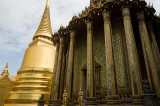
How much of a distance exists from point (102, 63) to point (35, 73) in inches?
329

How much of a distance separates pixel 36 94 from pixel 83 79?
5.24 m

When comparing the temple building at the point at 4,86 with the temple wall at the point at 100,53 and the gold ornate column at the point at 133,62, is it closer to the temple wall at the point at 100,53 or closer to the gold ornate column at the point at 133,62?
the temple wall at the point at 100,53

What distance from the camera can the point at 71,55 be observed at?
44.1ft

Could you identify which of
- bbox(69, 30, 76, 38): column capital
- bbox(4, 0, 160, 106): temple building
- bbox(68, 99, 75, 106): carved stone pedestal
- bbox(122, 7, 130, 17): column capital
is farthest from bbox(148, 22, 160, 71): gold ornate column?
bbox(68, 99, 75, 106): carved stone pedestal

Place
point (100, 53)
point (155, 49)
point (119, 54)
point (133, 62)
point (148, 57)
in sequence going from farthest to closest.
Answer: point (100, 53)
point (155, 49)
point (119, 54)
point (148, 57)
point (133, 62)

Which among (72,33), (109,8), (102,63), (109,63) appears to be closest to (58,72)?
(72,33)

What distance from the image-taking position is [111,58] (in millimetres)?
10242

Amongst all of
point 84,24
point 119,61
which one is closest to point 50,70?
point 84,24

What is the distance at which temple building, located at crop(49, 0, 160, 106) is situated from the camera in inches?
363

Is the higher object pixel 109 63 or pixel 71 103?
pixel 109 63

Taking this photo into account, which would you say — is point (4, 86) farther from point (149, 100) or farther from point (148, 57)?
point (149, 100)

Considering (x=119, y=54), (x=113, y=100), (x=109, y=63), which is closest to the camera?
(x=113, y=100)

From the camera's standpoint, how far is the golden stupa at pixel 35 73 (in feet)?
49.0

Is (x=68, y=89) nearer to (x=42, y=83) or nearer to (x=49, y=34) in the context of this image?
(x=42, y=83)
